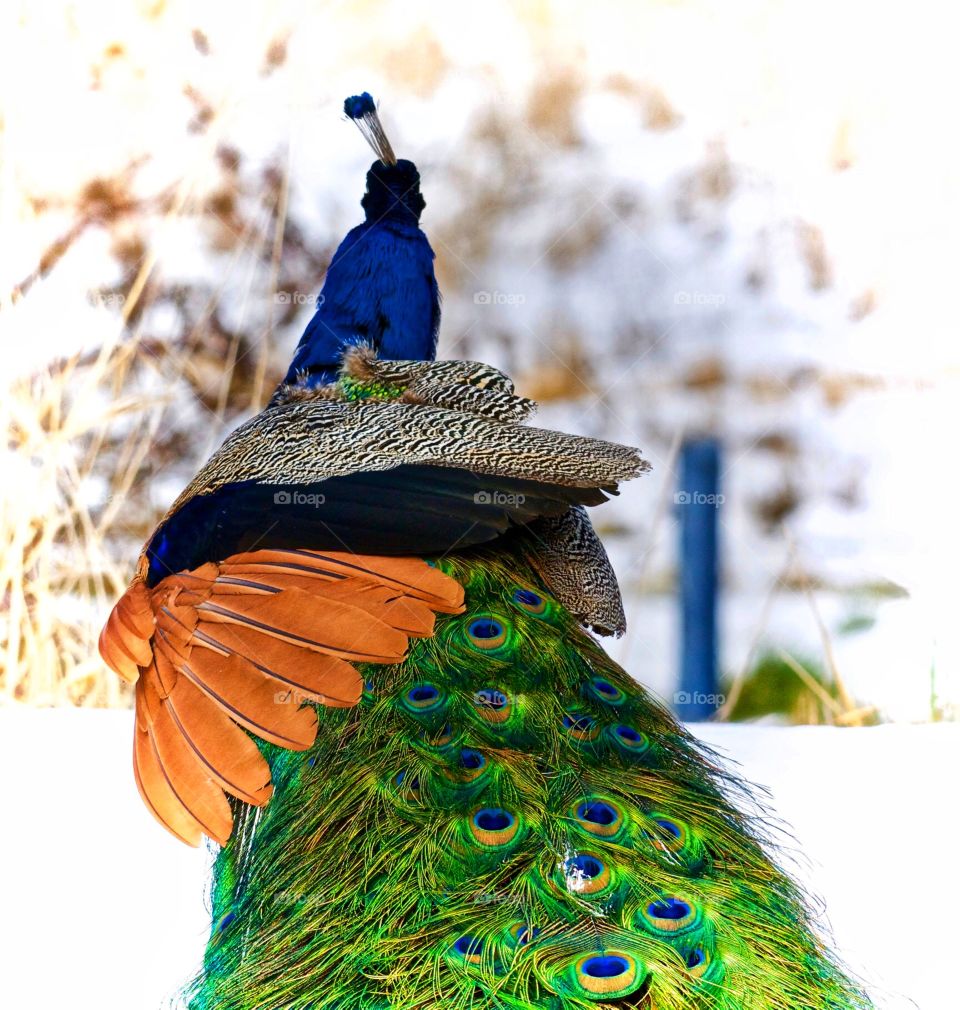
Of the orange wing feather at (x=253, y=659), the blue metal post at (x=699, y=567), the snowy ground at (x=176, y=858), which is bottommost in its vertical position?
the snowy ground at (x=176, y=858)

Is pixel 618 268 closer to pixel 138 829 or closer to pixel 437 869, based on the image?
pixel 138 829

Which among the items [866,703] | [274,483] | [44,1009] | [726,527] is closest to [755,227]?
[726,527]

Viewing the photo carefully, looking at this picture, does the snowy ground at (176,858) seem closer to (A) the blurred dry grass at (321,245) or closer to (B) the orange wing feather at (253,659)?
(B) the orange wing feather at (253,659)

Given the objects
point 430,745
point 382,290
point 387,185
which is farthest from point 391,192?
point 430,745

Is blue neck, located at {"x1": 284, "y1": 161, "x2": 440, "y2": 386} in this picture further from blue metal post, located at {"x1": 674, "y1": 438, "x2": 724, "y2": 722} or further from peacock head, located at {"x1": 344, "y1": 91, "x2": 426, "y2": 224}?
blue metal post, located at {"x1": 674, "y1": 438, "x2": 724, "y2": 722}

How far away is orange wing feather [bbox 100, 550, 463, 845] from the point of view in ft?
4.66

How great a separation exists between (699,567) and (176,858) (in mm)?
1660

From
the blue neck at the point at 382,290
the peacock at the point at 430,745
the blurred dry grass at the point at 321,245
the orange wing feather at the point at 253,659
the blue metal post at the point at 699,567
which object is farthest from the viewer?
the blue metal post at the point at 699,567

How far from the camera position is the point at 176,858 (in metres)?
2.35

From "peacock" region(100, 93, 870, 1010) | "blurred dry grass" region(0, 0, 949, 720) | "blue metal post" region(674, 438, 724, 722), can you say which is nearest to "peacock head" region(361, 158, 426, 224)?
"peacock" region(100, 93, 870, 1010)

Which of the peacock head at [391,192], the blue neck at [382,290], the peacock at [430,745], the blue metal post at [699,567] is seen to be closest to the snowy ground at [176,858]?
the blue metal post at [699,567]

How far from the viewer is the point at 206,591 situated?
1584 millimetres

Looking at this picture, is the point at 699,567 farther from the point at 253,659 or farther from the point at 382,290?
the point at 253,659

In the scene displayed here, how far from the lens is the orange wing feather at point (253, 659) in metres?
1.42
